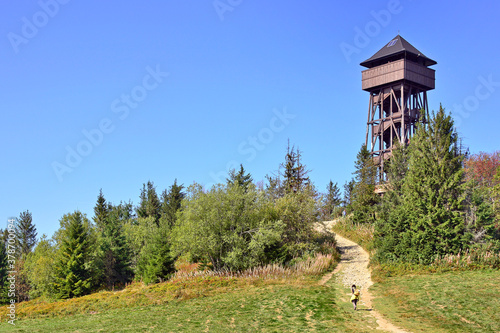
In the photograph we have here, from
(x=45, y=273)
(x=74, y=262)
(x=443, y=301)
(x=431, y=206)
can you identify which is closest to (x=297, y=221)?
(x=431, y=206)

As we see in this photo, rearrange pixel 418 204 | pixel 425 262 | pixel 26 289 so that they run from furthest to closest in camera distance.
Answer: pixel 26 289 → pixel 418 204 → pixel 425 262

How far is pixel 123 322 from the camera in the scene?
23.0m

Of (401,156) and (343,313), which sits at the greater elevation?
(401,156)

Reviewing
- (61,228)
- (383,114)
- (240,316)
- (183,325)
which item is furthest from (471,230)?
(61,228)

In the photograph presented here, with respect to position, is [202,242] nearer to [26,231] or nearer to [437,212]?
[437,212]

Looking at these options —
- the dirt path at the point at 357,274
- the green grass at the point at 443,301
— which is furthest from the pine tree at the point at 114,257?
the green grass at the point at 443,301

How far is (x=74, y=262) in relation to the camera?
40094mm

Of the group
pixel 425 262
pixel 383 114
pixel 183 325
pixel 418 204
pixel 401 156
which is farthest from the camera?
pixel 383 114

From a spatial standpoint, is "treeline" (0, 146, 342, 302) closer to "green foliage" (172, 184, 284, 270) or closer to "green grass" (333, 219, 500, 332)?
"green foliage" (172, 184, 284, 270)

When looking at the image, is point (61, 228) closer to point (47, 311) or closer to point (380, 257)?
point (47, 311)

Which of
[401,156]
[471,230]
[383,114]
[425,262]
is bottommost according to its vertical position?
[425,262]

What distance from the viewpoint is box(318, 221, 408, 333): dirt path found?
2014 centimetres

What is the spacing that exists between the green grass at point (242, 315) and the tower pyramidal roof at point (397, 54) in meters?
36.9

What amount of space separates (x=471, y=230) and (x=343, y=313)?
647 inches
